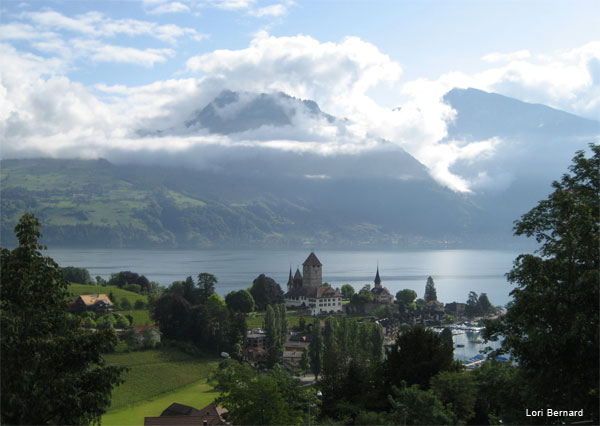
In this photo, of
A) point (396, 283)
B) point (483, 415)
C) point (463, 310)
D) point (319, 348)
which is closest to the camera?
point (483, 415)

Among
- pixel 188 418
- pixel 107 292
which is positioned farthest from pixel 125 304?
pixel 188 418

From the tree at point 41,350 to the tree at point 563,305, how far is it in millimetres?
9668

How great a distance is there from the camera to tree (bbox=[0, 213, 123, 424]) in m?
11.0

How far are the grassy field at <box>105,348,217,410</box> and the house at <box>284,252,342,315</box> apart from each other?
46.1 meters

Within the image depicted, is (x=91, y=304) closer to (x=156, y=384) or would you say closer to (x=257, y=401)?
(x=156, y=384)

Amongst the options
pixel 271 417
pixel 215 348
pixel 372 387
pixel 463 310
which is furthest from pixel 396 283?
pixel 271 417

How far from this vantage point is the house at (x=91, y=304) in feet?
232

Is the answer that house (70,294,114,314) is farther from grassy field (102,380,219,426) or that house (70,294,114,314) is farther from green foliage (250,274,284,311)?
grassy field (102,380,219,426)

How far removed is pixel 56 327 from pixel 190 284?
65987 millimetres

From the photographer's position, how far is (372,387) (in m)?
31.0

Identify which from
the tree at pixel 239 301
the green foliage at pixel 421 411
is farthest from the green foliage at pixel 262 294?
the green foliage at pixel 421 411

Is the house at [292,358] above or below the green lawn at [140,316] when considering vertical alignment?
below

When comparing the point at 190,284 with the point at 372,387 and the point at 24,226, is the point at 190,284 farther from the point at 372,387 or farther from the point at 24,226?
the point at 24,226

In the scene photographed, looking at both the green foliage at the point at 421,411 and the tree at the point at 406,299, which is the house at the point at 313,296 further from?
the green foliage at the point at 421,411
